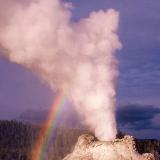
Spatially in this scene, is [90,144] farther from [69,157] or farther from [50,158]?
[50,158]

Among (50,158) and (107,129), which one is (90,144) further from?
(50,158)

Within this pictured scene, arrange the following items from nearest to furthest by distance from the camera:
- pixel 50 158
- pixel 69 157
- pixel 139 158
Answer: pixel 139 158 → pixel 69 157 → pixel 50 158

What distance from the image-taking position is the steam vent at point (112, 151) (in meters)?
52.4

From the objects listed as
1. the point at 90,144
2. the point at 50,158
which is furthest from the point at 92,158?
the point at 50,158

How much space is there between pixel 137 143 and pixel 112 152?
296cm

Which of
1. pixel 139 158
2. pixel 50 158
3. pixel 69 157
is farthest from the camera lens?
pixel 50 158

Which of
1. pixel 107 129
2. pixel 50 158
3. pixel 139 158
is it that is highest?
pixel 50 158

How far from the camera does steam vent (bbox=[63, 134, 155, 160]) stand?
2064 inches

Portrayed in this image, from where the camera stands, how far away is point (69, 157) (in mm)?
A: 55500

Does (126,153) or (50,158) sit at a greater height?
(50,158)

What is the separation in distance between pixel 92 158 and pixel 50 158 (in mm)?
134345

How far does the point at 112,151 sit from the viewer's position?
174 feet

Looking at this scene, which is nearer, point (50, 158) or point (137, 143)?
point (137, 143)

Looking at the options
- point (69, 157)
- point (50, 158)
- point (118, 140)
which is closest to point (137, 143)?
point (118, 140)
